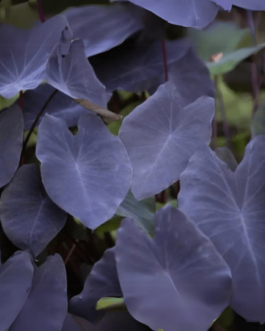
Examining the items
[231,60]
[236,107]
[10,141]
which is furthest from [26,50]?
[236,107]

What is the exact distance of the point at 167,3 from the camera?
75cm

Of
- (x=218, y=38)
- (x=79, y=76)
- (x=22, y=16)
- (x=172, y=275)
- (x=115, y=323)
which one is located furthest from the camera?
(x=218, y=38)

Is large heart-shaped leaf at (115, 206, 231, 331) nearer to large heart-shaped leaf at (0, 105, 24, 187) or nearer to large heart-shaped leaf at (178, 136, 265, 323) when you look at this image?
large heart-shaped leaf at (178, 136, 265, 323)

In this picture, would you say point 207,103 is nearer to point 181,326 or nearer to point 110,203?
point 110,203

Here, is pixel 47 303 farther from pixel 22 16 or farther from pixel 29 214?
pixel 22 16

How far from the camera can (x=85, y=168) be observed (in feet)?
2.43

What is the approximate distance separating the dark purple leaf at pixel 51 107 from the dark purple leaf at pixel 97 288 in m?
0.43

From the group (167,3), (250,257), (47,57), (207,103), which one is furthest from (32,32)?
(250,257)

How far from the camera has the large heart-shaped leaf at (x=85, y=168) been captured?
66cm

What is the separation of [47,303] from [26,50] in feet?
1.83

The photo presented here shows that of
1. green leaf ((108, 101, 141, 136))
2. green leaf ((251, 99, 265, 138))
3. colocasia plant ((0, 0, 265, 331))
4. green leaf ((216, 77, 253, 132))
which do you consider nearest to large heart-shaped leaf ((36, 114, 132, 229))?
colocasia plant ((0, 0, 265, 331))

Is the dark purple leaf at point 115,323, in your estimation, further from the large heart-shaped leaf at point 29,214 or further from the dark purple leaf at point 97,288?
the large heart-shaped leaf at point 29,214

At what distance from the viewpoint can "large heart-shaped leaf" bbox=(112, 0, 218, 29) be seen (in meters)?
0.72

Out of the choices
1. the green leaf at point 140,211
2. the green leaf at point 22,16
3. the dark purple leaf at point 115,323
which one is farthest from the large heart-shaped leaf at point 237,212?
the green leaf at point 22,16
